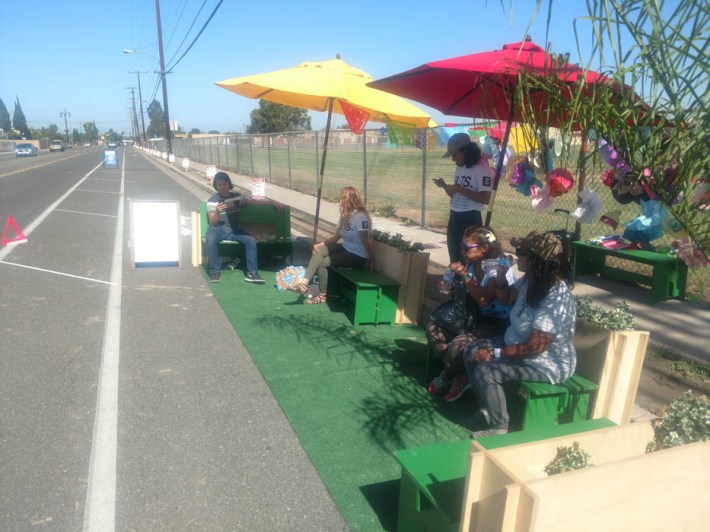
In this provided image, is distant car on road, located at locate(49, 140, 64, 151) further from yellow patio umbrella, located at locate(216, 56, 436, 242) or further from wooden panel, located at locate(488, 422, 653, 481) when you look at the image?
wooden panel, located at locate(488, 422, 653, 481)

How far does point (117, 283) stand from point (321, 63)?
3.72 m

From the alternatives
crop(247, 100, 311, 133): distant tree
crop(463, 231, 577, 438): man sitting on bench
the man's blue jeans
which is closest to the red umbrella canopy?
crop(463, 231, 577, 438): man sitting on bench

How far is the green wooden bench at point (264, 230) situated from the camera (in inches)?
305

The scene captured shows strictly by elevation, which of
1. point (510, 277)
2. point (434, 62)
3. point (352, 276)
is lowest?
point (352, 276)

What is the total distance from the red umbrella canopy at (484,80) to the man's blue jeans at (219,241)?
314 cm

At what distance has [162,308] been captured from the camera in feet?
19.3

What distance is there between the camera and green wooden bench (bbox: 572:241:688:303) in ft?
18.6

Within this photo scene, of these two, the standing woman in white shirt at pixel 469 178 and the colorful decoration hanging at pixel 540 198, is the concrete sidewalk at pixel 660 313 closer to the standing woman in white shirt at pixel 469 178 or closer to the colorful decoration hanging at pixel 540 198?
the standing woman in white shirt at pixel 469 178

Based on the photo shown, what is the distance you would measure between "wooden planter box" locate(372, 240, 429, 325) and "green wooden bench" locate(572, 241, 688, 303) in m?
2.43

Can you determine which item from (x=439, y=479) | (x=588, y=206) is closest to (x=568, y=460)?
(x=439, y=479)

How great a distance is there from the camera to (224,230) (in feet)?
23.8

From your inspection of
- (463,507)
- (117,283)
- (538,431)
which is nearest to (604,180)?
(538,431)

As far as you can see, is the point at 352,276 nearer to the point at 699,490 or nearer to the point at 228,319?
the point at 228,319

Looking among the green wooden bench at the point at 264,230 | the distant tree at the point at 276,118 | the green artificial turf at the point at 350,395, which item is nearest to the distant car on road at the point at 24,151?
the distant tree at the point at 276,118
